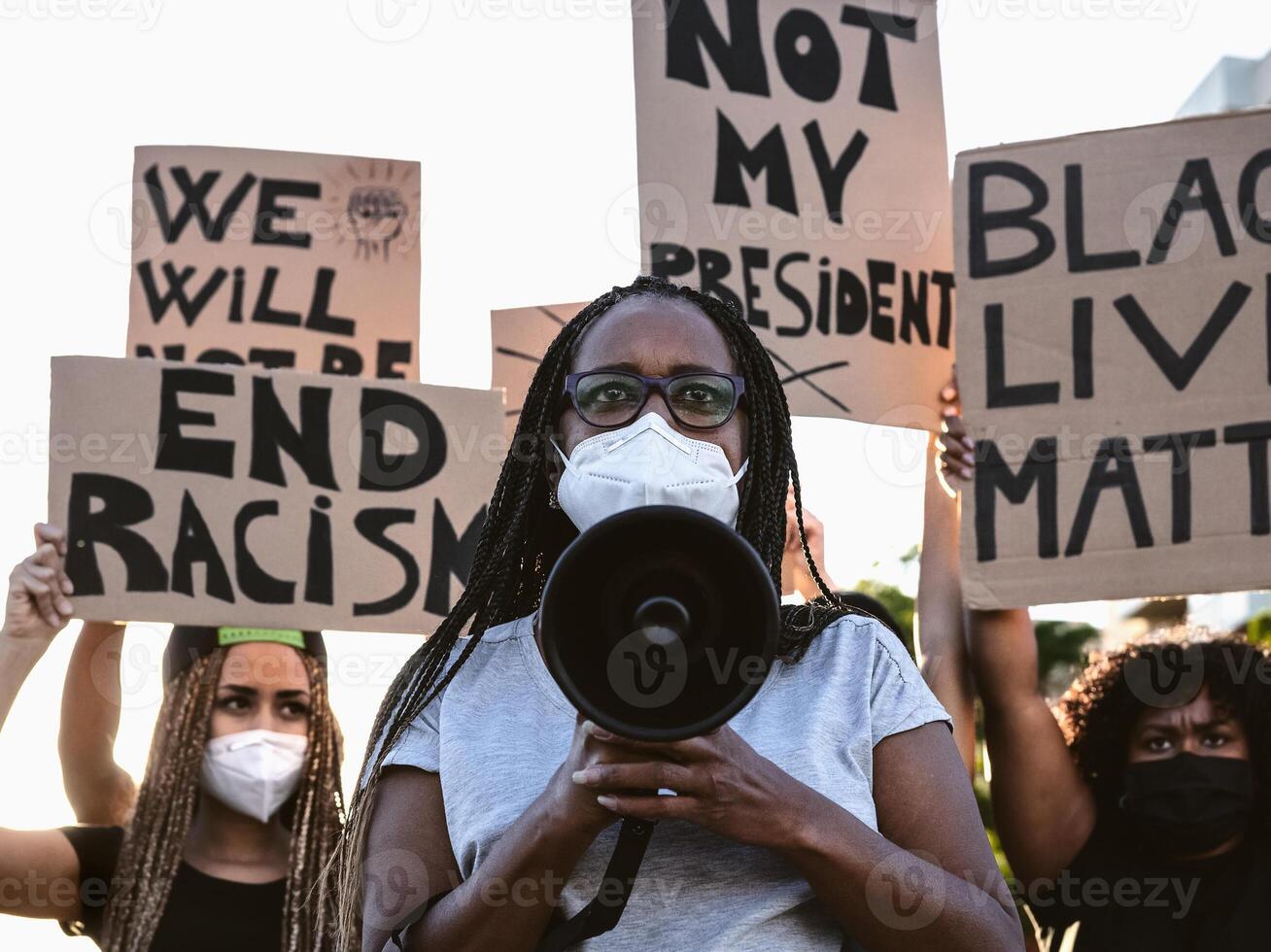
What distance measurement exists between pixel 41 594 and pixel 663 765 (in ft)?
8.62

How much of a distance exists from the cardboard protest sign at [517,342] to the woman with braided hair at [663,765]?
2.30m

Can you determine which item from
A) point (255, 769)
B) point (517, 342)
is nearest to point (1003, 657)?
point (517, 342)

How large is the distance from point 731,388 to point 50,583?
2.37 metres

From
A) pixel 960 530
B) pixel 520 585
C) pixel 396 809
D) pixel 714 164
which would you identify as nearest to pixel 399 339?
pixel 714 164

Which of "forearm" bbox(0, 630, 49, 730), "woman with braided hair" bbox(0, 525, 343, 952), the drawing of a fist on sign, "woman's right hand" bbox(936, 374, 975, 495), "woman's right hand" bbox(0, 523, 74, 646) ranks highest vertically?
the drawing of a fist on sign

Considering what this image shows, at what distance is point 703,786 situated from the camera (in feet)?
4.90

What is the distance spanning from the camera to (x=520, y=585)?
80.8 inches

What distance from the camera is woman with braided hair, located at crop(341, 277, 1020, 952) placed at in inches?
60.7

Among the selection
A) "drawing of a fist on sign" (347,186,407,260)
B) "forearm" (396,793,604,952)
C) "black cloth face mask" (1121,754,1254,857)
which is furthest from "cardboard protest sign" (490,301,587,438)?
"forearm" (396,793,604,952)

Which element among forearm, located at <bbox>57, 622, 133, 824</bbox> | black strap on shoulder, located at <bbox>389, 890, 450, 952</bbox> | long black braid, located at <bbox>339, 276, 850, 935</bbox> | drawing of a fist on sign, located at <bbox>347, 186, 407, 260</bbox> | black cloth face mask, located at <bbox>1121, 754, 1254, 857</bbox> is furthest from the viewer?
drawing of a fist on sign, located at <bbox>347, 186, 407, 260</bbox>

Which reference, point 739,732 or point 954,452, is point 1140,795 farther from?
point 739,732

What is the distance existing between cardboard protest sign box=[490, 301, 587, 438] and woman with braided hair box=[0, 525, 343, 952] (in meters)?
0.91

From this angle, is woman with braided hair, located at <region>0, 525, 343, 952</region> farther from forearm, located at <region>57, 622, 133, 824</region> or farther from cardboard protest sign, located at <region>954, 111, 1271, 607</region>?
cardboard protest sign, located at <region>954, 111, 1271, 607</region>

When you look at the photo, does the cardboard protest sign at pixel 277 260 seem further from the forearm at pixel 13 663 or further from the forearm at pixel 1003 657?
the forearm at pixel 1003 657
